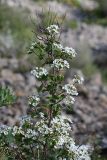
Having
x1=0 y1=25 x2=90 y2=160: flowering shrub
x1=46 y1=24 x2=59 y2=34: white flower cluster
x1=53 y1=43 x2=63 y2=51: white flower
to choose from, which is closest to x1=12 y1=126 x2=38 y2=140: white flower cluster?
x1=0 y1=25 x2=90 y2=160: flowering shrub

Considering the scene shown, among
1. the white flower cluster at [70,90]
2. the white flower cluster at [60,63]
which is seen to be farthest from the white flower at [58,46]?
the white flower cluster at [70,90]

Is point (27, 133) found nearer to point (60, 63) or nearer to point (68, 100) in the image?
point (68, 100)

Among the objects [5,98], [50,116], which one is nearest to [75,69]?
[5,98]

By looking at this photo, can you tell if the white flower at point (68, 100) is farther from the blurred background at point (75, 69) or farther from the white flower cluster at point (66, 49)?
the blurred background at point (75, 69)

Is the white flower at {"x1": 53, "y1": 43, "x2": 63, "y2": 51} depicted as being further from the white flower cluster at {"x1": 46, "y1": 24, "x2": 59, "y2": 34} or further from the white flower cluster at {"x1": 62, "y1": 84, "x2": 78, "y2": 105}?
the white flower cluster at {"x1": 62, "y1": 84, "x2": 78, "y2": 105}

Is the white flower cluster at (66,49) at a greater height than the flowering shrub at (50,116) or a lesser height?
greater

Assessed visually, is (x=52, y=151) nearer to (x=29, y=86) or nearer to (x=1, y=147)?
(x=1, y=147)
